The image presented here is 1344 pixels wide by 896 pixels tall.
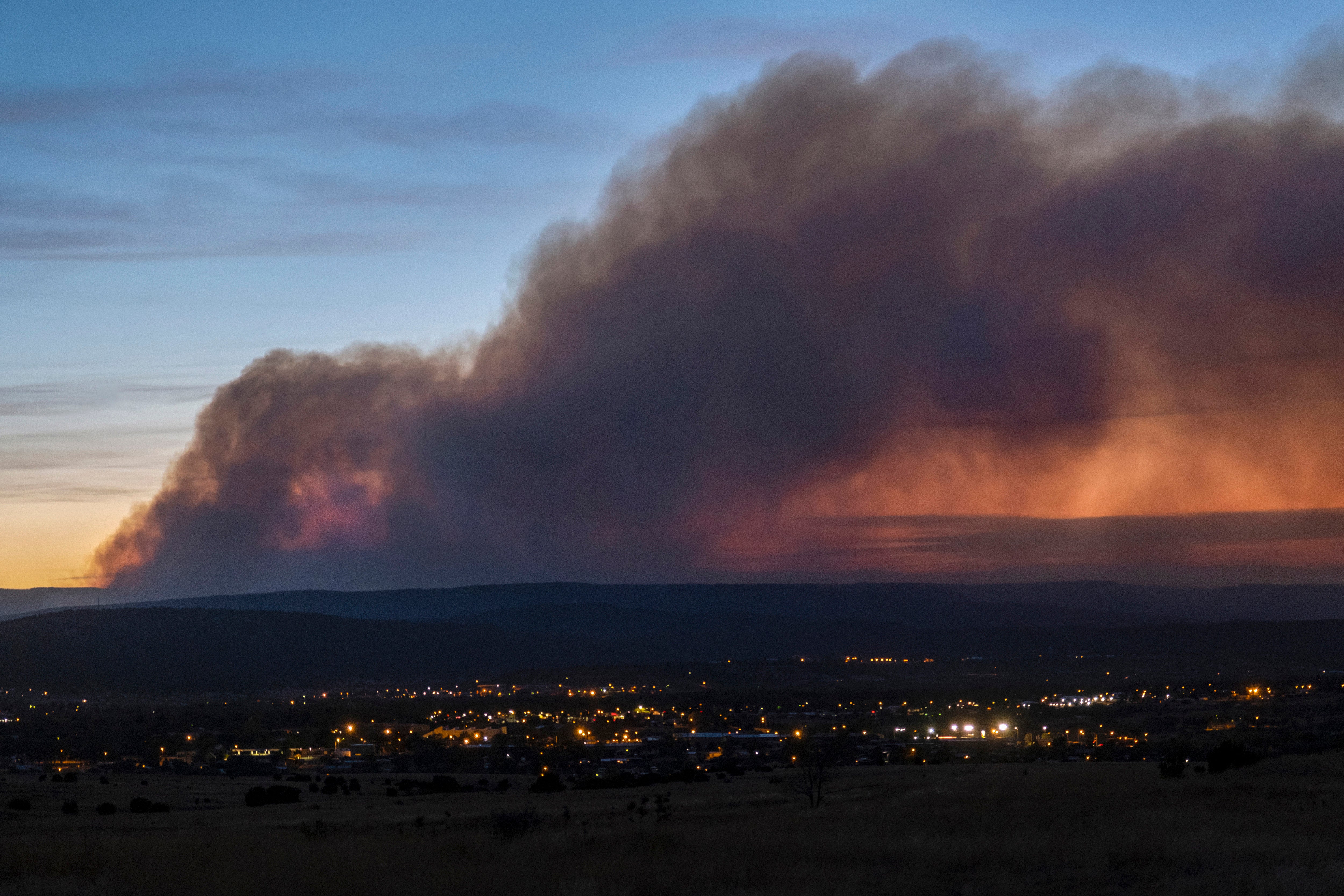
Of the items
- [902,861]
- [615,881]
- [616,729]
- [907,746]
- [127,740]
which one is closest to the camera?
[615,881]

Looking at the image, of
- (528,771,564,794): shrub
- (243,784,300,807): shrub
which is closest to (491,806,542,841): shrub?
(528,771,564,794): shrub

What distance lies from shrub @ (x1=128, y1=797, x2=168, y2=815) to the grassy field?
3.73 metres

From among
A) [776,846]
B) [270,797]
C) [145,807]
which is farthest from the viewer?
[270,797]

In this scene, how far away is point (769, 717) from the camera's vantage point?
149250mm

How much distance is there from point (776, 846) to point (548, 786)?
34745 millimetres

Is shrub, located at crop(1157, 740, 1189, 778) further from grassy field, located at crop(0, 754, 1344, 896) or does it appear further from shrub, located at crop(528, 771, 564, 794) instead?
shrub, located at crop(528, 771, 564, 794)

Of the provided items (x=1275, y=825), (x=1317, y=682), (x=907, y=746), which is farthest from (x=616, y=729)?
(x=1275, y=825)

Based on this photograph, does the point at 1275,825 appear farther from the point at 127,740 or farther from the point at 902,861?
the point at 127,740

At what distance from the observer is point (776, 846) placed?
2739cm

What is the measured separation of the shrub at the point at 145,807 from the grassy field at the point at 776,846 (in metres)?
3.73

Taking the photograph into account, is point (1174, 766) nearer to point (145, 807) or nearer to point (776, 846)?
point (776, 846)

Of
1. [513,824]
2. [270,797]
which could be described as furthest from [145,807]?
[513,824]

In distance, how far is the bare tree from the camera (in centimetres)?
4528

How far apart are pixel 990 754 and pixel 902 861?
57.7 meters
